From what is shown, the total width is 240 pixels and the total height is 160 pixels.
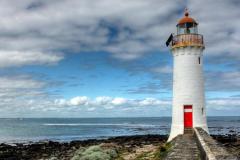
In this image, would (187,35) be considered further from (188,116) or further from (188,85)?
(188,116)

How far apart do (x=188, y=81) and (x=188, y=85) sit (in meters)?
0.20

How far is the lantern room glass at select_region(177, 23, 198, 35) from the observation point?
19.2 m

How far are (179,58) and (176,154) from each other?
7400 millimetres

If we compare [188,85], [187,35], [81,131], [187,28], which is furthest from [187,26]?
[81,131]

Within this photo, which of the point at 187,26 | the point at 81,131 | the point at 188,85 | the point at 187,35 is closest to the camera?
the point at 188,85

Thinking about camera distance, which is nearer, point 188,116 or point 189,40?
point 189,40

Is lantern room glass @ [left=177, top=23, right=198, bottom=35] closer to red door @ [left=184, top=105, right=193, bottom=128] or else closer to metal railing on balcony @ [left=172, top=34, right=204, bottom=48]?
metal railing on balcony @ [left=172, top=34, right=204, bottom=48]

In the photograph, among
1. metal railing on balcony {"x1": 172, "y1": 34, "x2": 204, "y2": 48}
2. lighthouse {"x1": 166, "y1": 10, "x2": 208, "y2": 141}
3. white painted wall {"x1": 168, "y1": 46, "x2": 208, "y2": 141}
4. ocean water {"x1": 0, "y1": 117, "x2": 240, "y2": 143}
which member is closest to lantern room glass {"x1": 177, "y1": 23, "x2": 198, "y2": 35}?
lighthouse {"x1": 166, "y1": 10, "x2": 208, "y2": 141}

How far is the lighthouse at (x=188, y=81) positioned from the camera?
18.6 meters

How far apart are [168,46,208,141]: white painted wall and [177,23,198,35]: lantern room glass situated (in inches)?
38.5

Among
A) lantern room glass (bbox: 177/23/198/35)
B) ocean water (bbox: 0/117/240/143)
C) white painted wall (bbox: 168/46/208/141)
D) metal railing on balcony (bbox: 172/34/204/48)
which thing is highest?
lantern room glass (bbox: 177/23/198/35)

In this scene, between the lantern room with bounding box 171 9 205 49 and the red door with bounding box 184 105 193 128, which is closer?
the lantern room with bounding box 171 9 205 49

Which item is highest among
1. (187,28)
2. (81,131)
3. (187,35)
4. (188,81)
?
(187,28)

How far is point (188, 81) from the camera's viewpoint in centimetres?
1864
